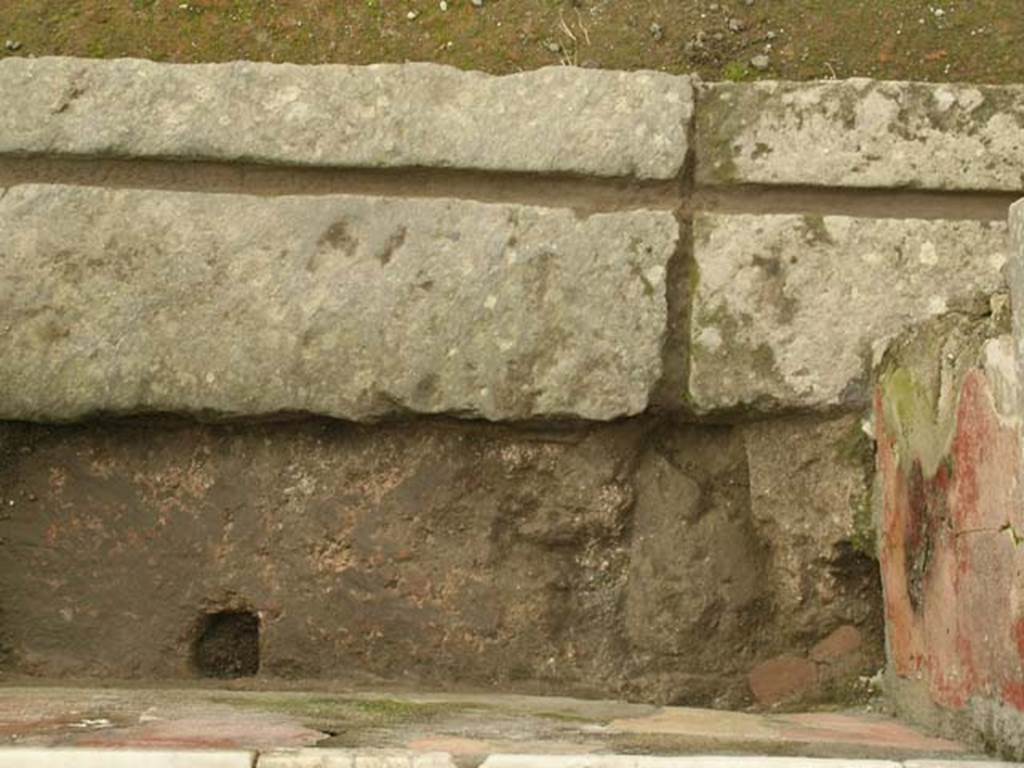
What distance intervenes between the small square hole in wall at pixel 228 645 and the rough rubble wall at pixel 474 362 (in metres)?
0.03

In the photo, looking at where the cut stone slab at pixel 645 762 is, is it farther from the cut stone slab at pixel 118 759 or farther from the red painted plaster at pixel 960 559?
the red painted plaster at pixel 960 559

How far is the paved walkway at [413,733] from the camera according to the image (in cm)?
200

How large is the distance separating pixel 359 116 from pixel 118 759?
1.74m

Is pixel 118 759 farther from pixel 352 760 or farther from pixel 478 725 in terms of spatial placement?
pixel 478 725

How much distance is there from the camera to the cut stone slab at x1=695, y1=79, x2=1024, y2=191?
10.9 feet

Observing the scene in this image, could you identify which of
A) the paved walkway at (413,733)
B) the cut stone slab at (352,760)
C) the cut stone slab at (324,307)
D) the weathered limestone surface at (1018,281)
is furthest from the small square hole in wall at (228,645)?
the weathered limestone surface at (1018,281)

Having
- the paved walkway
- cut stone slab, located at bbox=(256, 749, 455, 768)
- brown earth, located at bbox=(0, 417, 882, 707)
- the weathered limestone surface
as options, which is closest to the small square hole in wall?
brown earth, located at bbox=(0, 417, 882, 707)

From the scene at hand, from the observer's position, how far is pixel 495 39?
3.78 m

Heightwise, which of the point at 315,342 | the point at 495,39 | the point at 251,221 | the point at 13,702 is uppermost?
the point at 495,39

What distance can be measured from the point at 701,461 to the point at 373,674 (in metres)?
0.83

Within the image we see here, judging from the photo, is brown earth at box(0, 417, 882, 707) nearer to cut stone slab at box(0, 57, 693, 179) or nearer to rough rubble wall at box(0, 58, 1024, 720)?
rough rubble wall at box(0, 58, 1024, 720)

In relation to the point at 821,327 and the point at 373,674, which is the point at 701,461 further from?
the point at 373,674

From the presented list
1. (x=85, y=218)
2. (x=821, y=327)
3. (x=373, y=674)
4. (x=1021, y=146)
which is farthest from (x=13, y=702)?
(x=1021, y=146)

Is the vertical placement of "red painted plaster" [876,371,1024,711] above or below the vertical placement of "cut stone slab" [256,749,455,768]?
above
